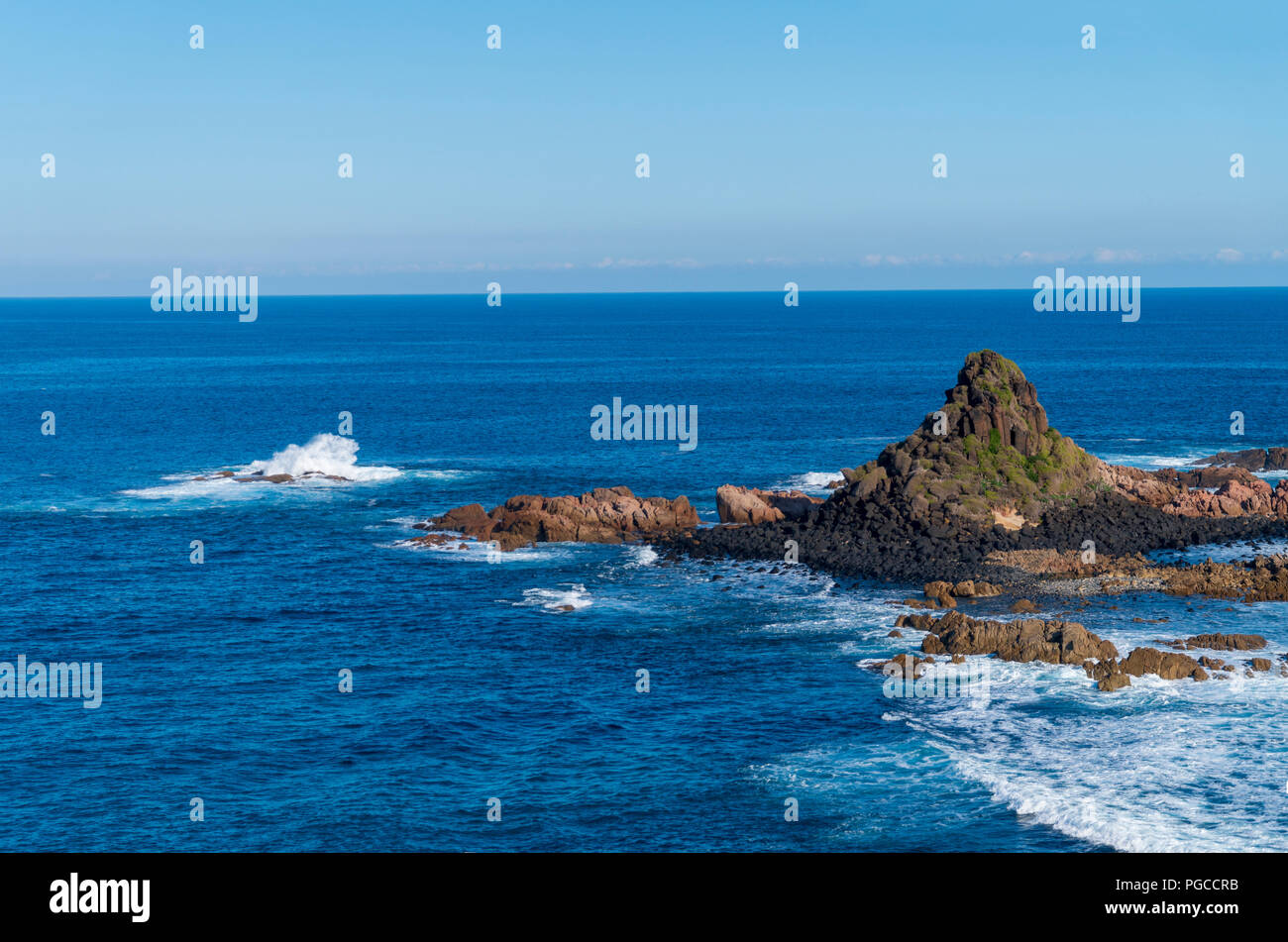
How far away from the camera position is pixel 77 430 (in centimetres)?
13475

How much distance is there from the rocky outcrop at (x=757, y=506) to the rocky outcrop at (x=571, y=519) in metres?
2.43

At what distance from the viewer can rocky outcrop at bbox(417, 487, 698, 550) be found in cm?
7994

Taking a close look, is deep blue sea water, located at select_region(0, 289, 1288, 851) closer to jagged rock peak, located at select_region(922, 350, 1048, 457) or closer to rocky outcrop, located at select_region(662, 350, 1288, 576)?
rocky outcrop, located at select_region(662, 350, 1288, 576)

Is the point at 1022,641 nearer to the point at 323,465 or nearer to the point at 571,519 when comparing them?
the point at 571,519

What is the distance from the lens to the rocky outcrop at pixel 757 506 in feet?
266

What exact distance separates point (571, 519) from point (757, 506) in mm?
12502

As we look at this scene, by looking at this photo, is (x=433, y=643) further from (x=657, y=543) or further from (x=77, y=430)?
(x=77, y=430)

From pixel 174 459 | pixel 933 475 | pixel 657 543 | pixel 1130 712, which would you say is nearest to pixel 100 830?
pixel 1130 712

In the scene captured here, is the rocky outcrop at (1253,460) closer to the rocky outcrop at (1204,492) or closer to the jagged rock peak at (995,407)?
the rocky outcrop at (1204,492)

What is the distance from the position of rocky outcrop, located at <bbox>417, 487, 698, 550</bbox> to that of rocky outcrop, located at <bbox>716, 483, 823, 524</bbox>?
95.7 inches

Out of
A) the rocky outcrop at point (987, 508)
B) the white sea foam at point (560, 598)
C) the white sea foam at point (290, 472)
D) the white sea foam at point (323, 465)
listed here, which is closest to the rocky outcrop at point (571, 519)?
Result: the rocky outcrop at point (987, 508)

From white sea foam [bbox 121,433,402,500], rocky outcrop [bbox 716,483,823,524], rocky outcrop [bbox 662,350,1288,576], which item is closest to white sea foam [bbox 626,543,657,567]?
rocky outcrop [bbox 662,350,1288,576]

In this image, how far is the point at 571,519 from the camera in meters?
81.1

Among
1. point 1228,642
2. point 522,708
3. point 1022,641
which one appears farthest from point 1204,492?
point 522,708
